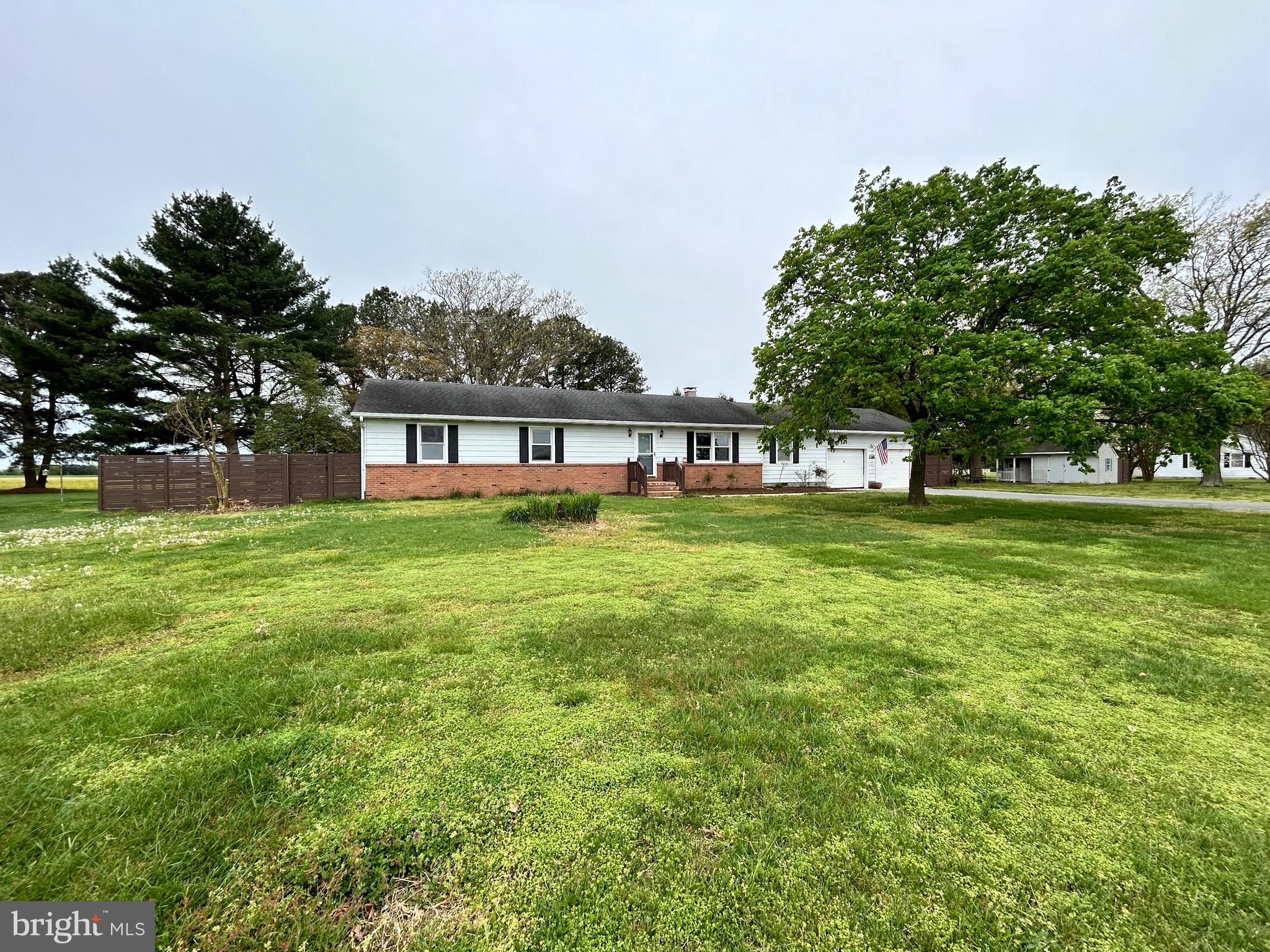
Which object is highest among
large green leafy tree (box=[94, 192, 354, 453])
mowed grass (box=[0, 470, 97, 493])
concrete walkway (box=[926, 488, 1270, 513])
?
large green leafy tree (box=[94, 192, 354, 453])

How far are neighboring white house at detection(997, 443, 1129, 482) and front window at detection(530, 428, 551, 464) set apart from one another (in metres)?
28.6

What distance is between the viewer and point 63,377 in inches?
907

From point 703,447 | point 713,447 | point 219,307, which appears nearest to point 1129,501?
point 713,447

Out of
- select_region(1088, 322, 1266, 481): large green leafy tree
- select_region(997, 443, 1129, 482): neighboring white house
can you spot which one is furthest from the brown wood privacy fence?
select_region(997, 443, 1129, 482): neighboring white house

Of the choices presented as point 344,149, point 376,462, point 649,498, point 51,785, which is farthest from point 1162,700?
point 344,149

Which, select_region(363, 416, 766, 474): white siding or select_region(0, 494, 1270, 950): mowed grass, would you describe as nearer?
select_region(0, 494, 1270, 950): mowed grass

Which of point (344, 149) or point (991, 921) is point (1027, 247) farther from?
point (344, 149)

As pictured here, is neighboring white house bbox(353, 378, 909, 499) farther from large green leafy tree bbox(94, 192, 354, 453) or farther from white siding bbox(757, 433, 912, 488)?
large green leafy tree bbox(94, 192, 354, 453)

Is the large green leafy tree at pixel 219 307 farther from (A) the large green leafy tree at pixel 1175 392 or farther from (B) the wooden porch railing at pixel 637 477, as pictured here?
(A) the large green leafy tree at pixel 1175 392

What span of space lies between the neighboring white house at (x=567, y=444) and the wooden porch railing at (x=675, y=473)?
38 millimetres

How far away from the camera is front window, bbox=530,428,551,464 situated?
58.3 ft

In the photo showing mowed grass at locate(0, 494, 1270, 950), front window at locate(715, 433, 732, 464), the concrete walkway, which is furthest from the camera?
front window at locate(715, 433, 732, 464)

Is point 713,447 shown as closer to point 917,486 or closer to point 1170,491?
point 917,486

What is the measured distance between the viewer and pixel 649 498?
54.0 ft
